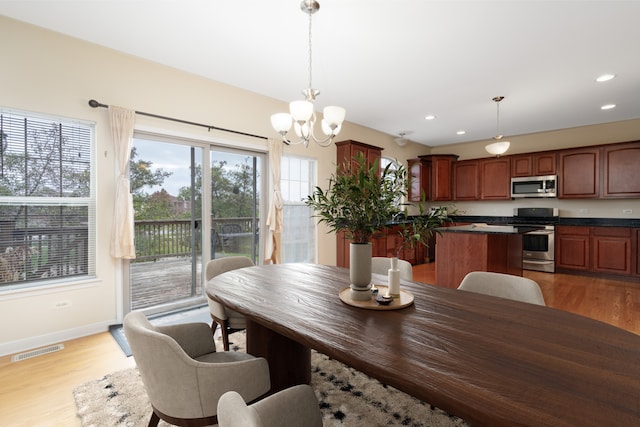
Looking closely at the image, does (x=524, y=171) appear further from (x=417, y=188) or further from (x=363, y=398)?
(x=363, y=398)

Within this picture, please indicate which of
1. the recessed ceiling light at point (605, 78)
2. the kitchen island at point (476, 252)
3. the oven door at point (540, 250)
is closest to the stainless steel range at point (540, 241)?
the oven door at point (540, 250)

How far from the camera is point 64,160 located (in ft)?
8.98

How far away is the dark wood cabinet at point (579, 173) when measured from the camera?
5.27 metres

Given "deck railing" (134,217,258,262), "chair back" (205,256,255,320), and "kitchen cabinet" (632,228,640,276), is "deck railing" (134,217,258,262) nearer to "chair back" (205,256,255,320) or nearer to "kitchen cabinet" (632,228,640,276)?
"chair back" (205,256,255,320)

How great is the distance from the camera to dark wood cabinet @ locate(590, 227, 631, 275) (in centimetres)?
490

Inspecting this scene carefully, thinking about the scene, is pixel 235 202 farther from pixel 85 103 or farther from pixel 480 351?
pixel 480 351

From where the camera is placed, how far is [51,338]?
2619mm

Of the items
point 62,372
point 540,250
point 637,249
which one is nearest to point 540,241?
point 540,250

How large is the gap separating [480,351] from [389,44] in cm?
271

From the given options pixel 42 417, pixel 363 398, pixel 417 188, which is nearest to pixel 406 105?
pixel 417 188

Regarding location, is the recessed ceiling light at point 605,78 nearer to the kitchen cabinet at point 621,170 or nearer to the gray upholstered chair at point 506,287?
the kitchen cabinet at point 621,170

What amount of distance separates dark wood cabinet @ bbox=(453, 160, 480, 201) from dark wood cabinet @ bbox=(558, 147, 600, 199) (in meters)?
1.48

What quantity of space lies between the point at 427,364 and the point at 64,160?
3.38m

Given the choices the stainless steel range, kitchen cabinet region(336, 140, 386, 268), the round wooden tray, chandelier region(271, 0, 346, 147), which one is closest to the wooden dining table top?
the round wooden tray
